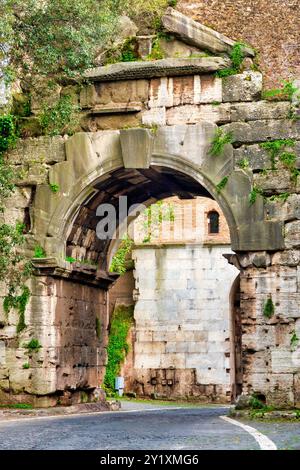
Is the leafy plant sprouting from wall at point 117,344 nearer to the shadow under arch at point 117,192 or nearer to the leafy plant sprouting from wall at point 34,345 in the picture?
the shadow under arch at point 117,192

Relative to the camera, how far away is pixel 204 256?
3375cm

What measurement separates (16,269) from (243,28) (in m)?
6.57

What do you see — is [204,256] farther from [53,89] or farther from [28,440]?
[28,440]

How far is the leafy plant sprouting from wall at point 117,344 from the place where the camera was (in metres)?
33.2

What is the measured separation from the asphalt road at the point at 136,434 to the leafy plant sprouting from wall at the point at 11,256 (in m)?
2.93

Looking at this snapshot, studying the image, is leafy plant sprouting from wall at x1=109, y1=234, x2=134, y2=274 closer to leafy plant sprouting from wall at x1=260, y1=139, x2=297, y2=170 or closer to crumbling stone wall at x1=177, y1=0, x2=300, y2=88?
crumbling stone wall at x1=177, y1=0, x2=300, y2=88

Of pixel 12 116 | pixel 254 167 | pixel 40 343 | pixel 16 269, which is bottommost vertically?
pixel 40 343

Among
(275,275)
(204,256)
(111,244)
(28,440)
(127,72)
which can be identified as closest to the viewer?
(28,440)

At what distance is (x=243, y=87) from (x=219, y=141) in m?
1.15

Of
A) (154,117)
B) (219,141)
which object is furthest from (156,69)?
(219,141)

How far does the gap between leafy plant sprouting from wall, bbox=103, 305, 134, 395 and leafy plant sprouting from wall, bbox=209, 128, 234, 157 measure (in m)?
14.2

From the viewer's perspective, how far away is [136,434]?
47.0 feet
